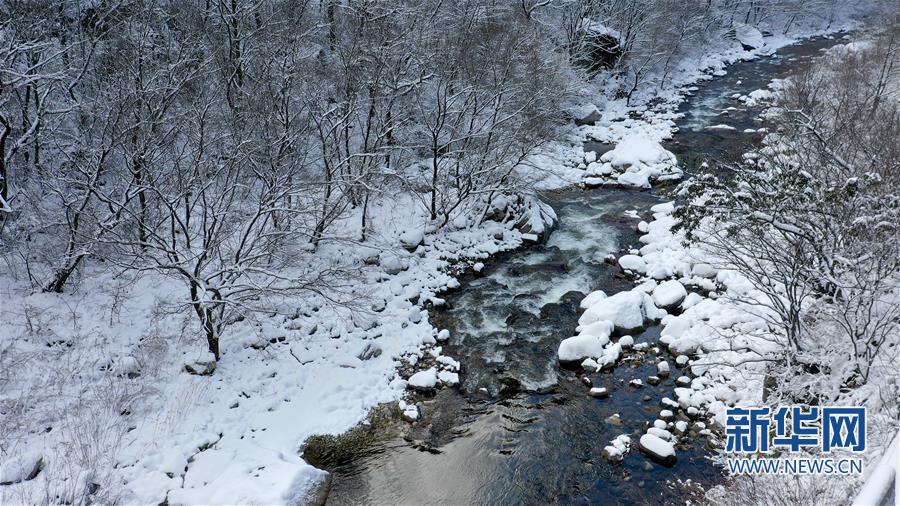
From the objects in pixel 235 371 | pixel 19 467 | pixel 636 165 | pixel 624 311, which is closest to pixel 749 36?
pixel 636 165

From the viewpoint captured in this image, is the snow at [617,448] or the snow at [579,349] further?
the snow at [579,349]

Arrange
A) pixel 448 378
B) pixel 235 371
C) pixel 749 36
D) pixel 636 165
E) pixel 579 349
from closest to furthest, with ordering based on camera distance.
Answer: pixel 235 371 < pixel 448 378 < pixel 579 349 < pixel 636 165 < pixel 749 36

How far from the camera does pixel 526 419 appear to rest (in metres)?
10.3

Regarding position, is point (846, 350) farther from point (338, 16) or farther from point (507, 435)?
point (338, 16)

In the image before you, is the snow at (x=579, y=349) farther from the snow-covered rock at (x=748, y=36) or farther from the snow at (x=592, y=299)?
the snow-covered rock at (x=748, y=36)

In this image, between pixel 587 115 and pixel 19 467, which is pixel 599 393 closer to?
pixel 19 467

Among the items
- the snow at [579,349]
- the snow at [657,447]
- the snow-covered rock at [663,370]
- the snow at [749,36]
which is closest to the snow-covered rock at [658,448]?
the snow at [657,447]

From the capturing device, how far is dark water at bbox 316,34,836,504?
873cm

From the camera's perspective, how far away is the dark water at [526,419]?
8.73m

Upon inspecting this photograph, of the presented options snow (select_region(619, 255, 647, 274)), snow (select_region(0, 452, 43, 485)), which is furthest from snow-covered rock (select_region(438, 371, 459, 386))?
snow (select_region(0, 452, 43, 485))

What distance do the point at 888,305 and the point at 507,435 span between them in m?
6.85

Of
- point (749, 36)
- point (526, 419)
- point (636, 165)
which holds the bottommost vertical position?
point (526, 419)

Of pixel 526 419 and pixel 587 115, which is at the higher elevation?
pixel 587 115

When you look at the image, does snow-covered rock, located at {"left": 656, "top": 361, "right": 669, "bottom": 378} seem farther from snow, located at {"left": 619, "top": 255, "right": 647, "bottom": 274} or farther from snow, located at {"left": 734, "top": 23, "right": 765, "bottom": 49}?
snow, located at {"left": 734, "top": 23, "right": 765, "bottom": 49}
